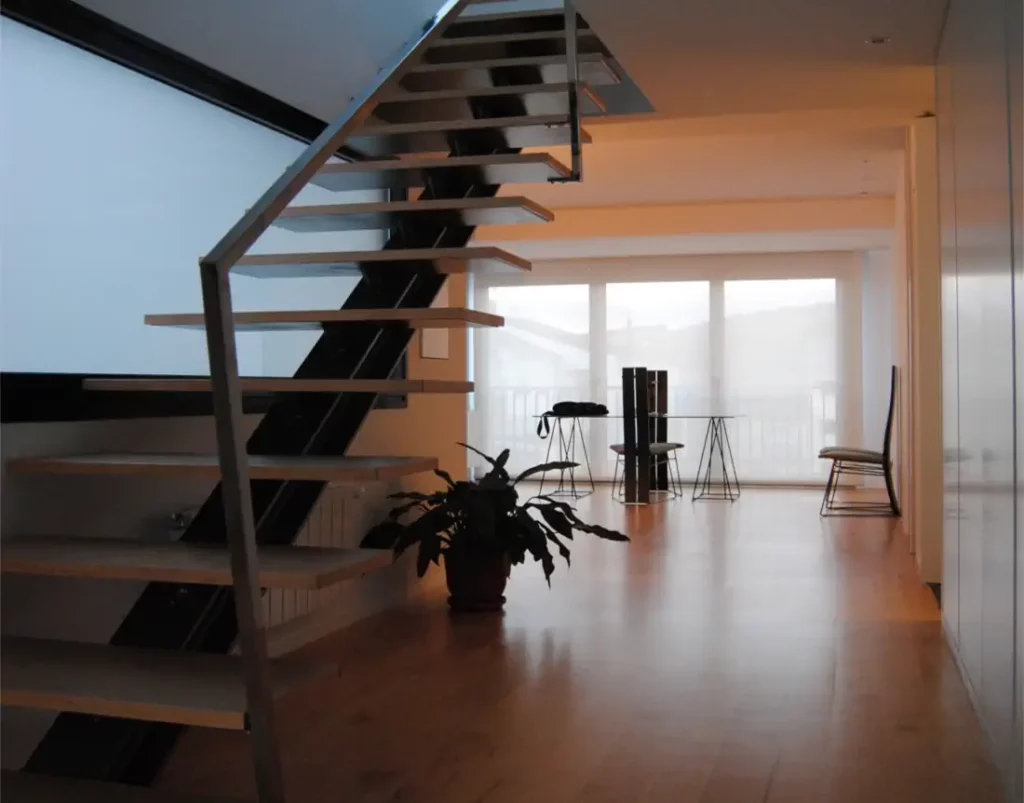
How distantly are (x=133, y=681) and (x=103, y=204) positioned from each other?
5.47 ft

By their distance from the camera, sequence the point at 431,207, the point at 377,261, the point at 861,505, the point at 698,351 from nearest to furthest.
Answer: the point at 377,261 < the point at 431,207 < the point at 861,505 < the point at 698,351

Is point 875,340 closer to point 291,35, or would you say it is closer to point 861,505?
point 861,505

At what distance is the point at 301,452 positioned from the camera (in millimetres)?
2859

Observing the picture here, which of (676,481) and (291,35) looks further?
(676,481)

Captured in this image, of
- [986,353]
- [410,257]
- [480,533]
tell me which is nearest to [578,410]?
[480,533]

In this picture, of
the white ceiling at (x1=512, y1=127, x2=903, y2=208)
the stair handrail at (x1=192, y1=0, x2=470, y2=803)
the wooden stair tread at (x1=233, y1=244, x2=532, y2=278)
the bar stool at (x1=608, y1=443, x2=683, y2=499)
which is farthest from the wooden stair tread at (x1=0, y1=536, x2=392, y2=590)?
the bar stool at (x1=608, y1=443, x2=683, y2=499)

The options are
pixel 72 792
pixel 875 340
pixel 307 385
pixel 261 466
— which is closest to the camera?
pixel 72 792

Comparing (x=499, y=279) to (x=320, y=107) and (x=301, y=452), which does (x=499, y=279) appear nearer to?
(x=320, y=107)

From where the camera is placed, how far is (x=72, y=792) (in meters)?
2.07

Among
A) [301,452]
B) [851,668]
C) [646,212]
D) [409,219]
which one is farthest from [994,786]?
[646,212]

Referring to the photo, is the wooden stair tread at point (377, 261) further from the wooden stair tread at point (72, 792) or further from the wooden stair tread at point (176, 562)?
the wooden stair tread at point (72, 792)

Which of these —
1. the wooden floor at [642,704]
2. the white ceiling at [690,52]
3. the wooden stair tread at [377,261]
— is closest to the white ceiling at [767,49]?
the white ceiling at [690,52]

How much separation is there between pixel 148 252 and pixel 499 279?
7.38 meters

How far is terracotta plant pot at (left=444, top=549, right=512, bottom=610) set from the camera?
4.43 meters
